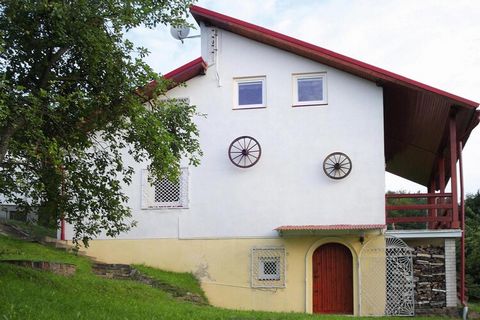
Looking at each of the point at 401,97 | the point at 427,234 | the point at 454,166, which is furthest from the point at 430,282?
the point at 401,97

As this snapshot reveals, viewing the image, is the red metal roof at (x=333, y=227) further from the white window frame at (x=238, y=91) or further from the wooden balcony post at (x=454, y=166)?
the white window frame at (x=238, y=91)

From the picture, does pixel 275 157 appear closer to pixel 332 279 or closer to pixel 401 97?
pixel 332 279

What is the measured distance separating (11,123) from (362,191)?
10368mm

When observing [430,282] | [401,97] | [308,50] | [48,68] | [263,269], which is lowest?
[430,282]

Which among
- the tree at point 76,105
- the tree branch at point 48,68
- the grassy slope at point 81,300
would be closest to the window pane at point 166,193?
the grassy slope at point 81,300

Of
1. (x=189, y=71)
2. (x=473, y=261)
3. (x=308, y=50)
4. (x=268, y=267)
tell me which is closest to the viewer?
(x=308, y=50)

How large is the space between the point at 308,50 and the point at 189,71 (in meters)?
3.48

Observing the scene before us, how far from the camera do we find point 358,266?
55.1 ft

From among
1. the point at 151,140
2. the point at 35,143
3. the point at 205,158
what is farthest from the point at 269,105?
the point at 35,143

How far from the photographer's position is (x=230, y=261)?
17.6 meters

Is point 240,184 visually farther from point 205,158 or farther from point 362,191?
point 362,191

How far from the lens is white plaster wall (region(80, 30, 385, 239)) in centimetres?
1706

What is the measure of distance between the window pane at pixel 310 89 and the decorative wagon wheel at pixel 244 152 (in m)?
1.84

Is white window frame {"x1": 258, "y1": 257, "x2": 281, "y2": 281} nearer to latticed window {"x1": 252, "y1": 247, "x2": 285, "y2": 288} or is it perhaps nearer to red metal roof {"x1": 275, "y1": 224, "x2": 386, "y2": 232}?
latticed window {"x1": 252, "y1": 247, "x2": 285, "y2": 288}
